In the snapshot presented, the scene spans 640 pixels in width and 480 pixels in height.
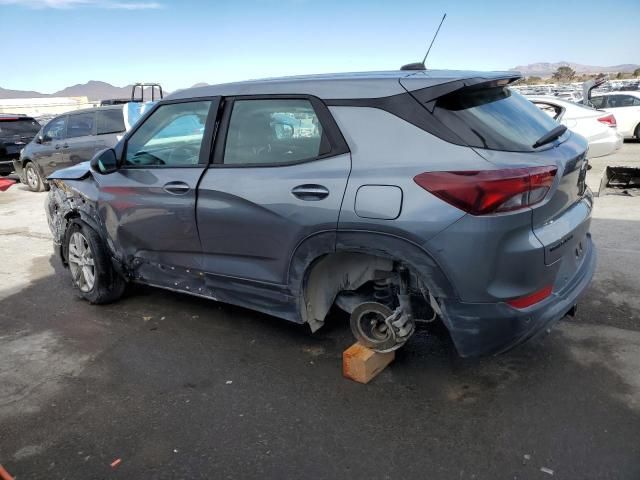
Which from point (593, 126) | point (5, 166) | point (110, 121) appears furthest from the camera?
point (5, 166)

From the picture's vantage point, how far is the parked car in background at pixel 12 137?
12.9 m

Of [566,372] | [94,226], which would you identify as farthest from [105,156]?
[566,372]

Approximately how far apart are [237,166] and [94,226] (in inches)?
69.1

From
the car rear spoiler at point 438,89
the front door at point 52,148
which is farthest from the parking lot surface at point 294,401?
the front door at point 52,148

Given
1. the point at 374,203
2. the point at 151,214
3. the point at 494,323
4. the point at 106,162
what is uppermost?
the point at 106,162

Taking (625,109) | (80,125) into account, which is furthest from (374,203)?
(625,109)

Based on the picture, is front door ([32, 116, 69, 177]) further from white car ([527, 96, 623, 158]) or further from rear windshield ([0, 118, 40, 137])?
white car ([527, 96, 623, 158])

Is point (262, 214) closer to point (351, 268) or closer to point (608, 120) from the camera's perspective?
point (351, 268)

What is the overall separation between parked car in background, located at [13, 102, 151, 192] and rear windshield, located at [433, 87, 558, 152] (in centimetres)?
789

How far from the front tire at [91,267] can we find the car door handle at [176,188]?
114 cm

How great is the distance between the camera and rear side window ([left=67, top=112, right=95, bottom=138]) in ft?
33.6

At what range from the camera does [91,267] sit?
447 cm

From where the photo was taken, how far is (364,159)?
2.75m

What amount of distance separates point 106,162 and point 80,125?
24.0 feet
